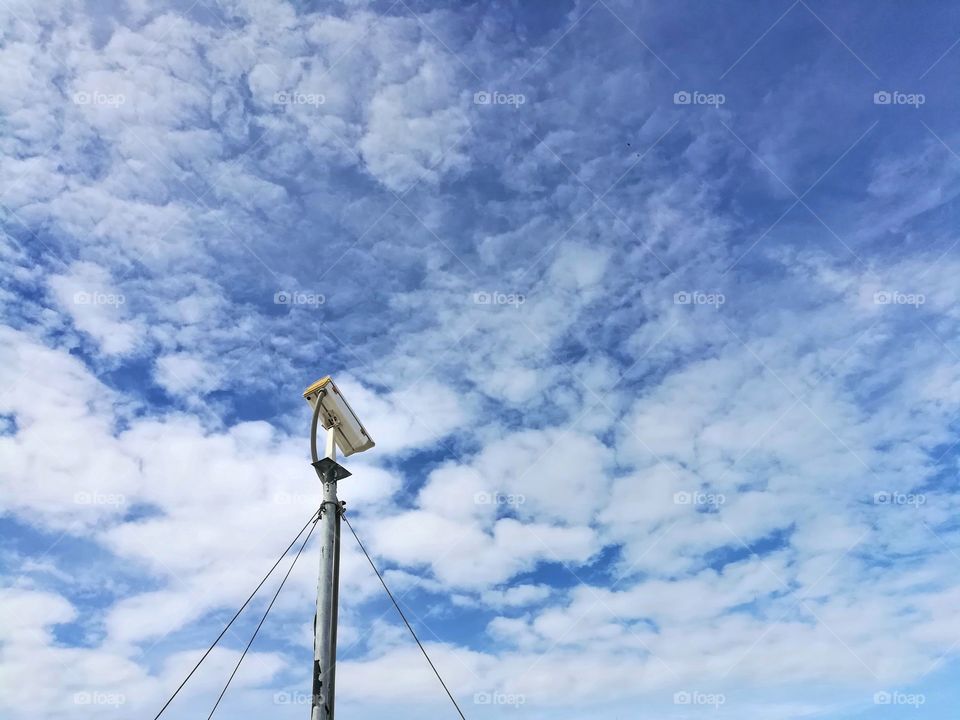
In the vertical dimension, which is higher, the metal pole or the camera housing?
the camera housing

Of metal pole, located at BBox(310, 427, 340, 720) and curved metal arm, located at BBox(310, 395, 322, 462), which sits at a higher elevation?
curved metal arm, located at BBox(310, 395, 322, 462)

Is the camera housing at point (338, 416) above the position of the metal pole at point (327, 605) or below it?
above

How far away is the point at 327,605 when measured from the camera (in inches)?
360

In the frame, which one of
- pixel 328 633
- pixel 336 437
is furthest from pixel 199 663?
pixel 336 437

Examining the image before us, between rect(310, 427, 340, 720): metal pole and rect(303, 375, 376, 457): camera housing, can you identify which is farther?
rect(303, 375, 376, 457): camera housing

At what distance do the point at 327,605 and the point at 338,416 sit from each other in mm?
2681

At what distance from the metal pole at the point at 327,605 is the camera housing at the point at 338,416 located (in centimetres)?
38

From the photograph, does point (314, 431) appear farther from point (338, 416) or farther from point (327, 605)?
point (327, 605)

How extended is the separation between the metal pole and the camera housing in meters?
0.38

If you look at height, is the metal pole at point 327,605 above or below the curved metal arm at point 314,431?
below

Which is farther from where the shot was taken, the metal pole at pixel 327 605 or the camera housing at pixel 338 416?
the camera housing at pixel 338 416

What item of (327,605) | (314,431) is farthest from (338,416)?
(327,605)

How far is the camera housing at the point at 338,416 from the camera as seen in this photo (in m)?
10.2

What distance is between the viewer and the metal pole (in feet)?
28.3
